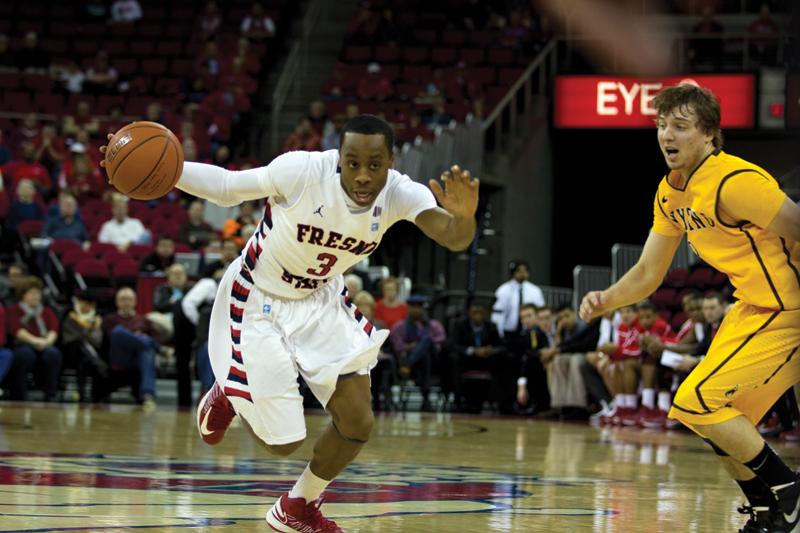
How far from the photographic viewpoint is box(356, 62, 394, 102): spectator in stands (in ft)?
69.8

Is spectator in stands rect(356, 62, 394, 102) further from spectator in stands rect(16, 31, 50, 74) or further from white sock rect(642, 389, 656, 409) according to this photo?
white sock rect(642, 389, 656, 409)

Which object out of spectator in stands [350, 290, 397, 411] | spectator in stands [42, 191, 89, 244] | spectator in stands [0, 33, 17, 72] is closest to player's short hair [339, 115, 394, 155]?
spectator in stands [350, 290, 397, 411]

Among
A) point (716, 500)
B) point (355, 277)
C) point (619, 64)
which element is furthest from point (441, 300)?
point (716, 500)

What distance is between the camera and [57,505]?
17.1 ft

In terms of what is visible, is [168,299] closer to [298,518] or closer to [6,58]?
[298,518]

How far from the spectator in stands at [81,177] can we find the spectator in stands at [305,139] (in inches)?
109

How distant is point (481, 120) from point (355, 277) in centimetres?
614

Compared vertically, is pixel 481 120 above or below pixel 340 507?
above

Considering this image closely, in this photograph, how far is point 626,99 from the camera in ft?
66.3

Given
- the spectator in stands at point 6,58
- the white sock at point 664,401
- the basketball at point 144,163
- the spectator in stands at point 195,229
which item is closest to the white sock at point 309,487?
the basketball at point 144,163

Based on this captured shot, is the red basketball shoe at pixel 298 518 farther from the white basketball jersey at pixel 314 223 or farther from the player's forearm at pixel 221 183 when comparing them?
the player's forearm at pixel 221 183

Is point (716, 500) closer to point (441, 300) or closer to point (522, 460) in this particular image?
point (522, 460)

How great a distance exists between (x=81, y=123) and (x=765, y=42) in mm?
10905

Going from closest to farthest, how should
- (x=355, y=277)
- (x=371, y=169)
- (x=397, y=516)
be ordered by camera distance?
1. (x=371, y=169)
2. (x=397, y=516)
3. (x=355, y=277)
